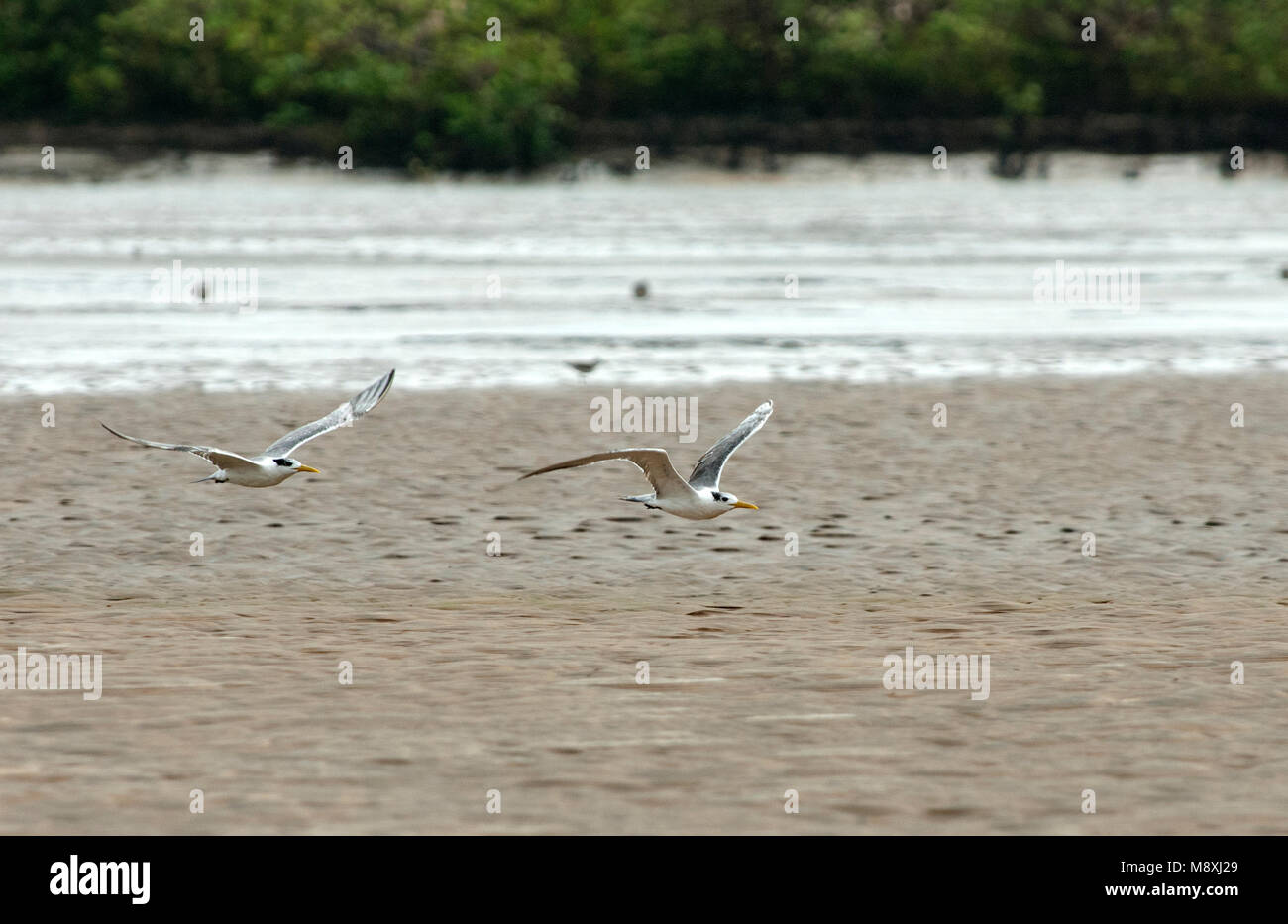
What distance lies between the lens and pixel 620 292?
3006cm

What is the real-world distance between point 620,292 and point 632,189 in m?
42.4

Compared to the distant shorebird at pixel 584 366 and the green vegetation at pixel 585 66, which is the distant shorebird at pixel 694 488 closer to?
the distant shorebird at pixel 584 366

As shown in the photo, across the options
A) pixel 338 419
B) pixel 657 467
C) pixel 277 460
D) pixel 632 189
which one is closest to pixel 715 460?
pixel 657 467

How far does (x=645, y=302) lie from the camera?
93.6 feet

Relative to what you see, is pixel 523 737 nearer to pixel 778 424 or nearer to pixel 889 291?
pixel 778 424

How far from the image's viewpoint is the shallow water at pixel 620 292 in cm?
2192

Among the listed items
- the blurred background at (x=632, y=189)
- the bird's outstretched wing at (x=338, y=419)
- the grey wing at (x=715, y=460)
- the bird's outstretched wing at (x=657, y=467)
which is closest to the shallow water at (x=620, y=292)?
the blurred background at (x=632, y=189)

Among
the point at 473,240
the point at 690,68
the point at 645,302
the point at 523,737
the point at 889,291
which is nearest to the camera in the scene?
the point at 523,737

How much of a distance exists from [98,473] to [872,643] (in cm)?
694

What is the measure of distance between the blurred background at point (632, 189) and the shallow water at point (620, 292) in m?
0.13

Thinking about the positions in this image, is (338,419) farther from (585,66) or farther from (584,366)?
(585,66)

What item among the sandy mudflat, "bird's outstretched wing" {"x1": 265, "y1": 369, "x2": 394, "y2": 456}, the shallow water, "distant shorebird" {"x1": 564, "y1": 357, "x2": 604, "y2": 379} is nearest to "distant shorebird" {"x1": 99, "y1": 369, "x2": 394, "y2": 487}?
"bird's outstretched wing" {"x1": 265, "y1": 369, "x2": 394, "y2": 456}

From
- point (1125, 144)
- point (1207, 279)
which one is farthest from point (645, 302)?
point (1125, 144)

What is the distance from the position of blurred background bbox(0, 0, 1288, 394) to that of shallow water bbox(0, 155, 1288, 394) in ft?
0.42
